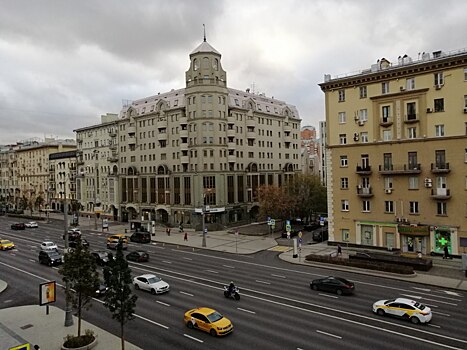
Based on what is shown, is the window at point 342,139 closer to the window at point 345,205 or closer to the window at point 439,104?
the window at point 345,205

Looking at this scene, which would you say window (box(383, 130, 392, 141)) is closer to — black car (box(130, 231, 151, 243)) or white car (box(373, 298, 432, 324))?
white car (box(373, 298, 432, 324))

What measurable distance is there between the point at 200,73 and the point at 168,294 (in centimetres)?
5028

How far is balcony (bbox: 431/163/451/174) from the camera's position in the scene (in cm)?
3895

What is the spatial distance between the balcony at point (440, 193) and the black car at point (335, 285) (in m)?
Answer: 18.3

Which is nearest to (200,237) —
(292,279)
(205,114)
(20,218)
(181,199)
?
(181,199)

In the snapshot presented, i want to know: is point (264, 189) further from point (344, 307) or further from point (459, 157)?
point (344, 307)

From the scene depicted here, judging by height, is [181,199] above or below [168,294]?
above

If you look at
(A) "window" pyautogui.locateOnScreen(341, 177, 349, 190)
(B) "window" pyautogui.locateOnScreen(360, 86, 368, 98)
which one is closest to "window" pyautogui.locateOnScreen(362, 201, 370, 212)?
(A) "window" pyautogui.locateOnScreen(341, 177, 349, 190)

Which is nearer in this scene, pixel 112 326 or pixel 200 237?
pixel 112 326

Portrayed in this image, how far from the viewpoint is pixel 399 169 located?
42.6m

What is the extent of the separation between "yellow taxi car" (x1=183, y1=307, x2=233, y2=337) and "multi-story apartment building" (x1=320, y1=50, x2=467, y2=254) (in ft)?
96.9

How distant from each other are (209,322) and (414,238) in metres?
31.0

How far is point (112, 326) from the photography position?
22.6 metres

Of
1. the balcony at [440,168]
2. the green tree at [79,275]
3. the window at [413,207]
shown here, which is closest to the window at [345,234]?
the window at [413,207]
